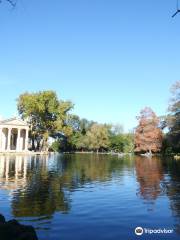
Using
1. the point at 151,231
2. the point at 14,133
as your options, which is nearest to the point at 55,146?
the point at 14,133

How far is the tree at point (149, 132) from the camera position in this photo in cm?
10288

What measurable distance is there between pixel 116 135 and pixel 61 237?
13461cm

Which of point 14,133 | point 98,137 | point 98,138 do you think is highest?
point 14,133

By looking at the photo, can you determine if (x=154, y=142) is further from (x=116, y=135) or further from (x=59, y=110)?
(x=116, y=135)

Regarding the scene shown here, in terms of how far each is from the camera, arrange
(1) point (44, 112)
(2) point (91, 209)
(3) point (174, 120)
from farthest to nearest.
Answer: (1) point (44, 112)
(3) point (174, 120)
(2) point (91, 209)

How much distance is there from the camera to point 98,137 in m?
134

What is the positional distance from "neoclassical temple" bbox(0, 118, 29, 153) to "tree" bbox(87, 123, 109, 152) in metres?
23.3

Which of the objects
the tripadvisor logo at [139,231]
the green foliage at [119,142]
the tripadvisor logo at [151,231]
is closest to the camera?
the tripadvisor logo at [139,231]

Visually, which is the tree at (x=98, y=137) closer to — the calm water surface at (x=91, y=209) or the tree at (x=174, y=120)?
the tree at (x=174, y=120)

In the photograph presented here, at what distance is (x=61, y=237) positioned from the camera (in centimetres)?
1276

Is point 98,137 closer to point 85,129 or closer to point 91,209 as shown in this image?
point 85,129

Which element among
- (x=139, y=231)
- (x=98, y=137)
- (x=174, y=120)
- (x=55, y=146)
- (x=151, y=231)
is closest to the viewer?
(x=139, y=231)

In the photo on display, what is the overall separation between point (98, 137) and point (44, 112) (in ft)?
81.4

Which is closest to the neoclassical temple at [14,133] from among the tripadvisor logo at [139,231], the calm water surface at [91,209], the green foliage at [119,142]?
the green foliage at [119,142]
